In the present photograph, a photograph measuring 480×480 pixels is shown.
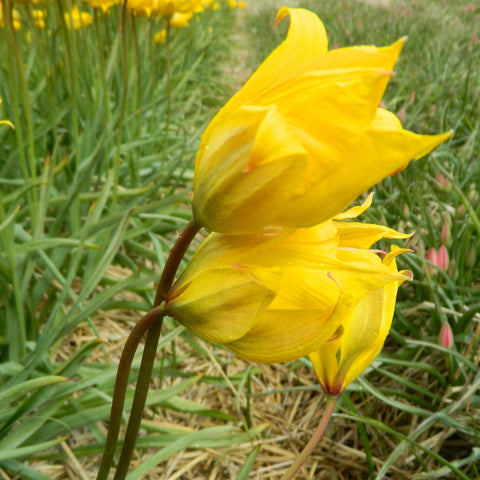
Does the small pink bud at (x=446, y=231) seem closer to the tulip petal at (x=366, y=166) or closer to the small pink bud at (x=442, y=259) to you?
the small pink bud at (x=442, y=259)

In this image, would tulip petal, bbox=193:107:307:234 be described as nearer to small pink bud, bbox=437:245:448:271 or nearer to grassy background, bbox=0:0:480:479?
grassy background, bbox=0:0:480:479

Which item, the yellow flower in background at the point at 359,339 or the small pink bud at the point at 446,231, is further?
the small pink bud at the point at 446,231

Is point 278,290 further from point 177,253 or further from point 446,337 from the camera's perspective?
point 446,337

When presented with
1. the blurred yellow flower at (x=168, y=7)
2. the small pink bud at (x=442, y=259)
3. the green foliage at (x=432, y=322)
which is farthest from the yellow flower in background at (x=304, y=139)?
the blurred yellow flower at (x=168, y=7)

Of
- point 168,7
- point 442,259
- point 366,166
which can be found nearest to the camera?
point 366,166

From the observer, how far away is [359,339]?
443 mm

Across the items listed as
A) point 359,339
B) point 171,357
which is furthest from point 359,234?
point 171,357

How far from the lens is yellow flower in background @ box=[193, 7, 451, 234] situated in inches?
11.5

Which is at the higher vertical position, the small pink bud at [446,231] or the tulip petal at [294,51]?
the tulip petal at [294,51]

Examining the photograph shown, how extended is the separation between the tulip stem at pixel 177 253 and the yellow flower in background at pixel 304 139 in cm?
2

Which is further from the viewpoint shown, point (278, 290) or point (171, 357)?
point (171, 357)

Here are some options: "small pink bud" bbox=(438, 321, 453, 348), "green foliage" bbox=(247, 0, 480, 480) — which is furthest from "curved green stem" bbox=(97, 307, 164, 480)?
"small pink bud" bbox=(438, 321, 453, 348)

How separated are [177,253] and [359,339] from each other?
0.56ft

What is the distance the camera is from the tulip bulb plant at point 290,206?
0.97 feet
